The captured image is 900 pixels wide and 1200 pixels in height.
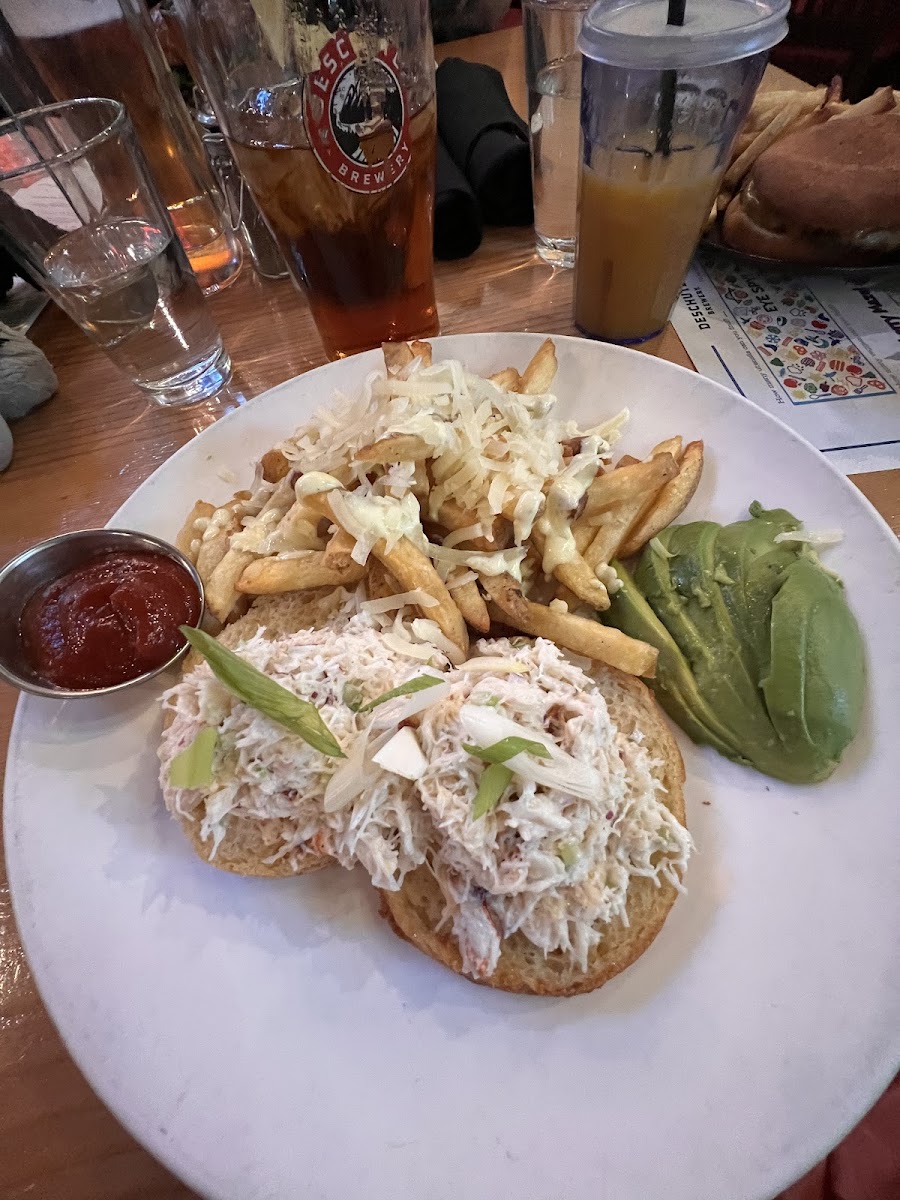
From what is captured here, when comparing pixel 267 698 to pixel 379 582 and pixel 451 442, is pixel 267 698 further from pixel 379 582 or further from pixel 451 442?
pixel 451 442

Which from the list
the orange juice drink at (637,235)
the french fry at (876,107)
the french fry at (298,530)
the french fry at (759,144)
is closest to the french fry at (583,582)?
the french fry at (298,530)

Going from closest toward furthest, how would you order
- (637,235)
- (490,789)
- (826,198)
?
(490,789) → (637,235) → (826,198)

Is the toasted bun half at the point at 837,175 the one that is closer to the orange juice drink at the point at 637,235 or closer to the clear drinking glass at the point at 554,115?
the orange juice drink at the point at 637,235

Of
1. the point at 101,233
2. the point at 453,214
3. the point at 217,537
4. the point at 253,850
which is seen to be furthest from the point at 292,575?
the point at 453,214

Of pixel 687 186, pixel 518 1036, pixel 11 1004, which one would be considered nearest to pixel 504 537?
pixel 518 1036

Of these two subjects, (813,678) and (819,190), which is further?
(819,190)

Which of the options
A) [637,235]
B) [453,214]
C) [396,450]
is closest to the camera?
[396,450]

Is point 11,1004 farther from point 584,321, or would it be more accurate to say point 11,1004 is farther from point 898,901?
point 584,321
